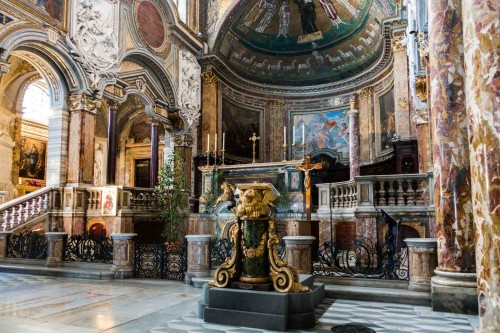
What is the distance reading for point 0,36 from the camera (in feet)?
33.1

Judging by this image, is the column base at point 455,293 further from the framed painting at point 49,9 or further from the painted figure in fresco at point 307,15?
the painted figure in fresco at point 307,15

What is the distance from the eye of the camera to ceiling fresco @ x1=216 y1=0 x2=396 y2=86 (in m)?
19.1

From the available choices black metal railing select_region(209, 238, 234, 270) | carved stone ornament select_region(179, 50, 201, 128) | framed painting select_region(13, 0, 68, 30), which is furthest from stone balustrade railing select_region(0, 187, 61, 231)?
carved stone ornament select_region(179, 50, 201, 128)

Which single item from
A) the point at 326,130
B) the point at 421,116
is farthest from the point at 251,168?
the point at 326,130

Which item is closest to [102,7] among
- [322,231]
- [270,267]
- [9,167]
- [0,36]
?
[0,36]

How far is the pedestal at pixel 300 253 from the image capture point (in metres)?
6.73

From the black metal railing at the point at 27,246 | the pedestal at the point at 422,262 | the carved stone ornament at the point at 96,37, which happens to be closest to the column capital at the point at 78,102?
the carved stone ornament at the point at 96,37

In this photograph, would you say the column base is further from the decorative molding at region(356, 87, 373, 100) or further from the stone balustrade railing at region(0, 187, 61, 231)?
the decorative molding at region(356, 87, 373, 100)

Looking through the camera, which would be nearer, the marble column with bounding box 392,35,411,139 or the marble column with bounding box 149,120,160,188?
the marble column with bounding box 392,35,411,139

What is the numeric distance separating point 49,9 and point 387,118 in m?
14.0

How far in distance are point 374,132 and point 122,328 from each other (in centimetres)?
1687

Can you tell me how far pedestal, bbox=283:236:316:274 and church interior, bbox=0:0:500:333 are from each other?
1.3 inches

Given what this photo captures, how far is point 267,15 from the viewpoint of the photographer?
66.8ft

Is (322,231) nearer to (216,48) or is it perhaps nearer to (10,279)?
(10,279)
